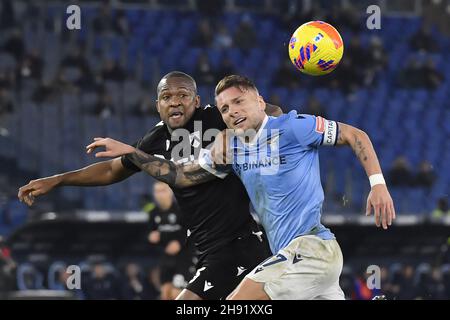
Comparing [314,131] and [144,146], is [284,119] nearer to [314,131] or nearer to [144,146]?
[314,131]

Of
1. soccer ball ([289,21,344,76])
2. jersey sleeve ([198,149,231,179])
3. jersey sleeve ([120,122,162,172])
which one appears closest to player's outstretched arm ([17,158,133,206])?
jersey sleeve ([120,122,162,172])

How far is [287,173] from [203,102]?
12.2m

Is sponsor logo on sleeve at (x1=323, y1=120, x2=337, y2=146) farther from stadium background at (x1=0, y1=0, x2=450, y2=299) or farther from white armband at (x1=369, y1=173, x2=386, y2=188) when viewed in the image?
stadium background at (x1=0, y1=0, x2=450, y2=299)

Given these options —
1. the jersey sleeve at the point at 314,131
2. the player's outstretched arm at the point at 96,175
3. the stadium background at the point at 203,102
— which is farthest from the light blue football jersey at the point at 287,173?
the stadium background at the point at 203,102

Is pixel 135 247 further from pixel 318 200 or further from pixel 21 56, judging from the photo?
pixel 318 200

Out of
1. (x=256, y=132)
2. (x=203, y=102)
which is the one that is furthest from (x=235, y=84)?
(x=203, y=102)

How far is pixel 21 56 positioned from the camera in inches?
794

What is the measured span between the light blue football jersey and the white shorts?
0.34ft

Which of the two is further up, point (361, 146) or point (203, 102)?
point (203, 102)

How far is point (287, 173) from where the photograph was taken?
22.9 feet

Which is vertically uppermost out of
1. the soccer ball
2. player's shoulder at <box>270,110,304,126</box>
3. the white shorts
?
the soccer ball

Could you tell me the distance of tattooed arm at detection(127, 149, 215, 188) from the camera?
7.53m

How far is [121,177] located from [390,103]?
1423 centimetres
